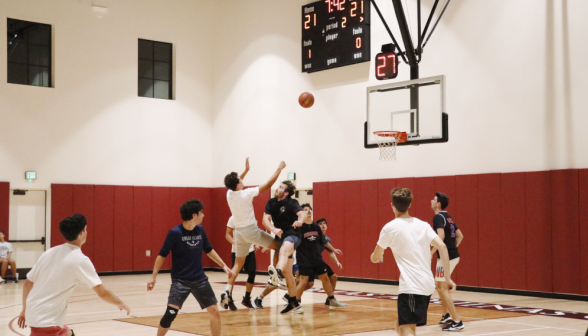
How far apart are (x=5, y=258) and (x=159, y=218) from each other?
15.7 feet

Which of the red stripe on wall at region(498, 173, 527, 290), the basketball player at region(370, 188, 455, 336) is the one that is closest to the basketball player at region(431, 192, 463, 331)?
the basketball player at region(370, 188, 455, 336)

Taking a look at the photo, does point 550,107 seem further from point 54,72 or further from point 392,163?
point 54,72

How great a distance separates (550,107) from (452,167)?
2.64m

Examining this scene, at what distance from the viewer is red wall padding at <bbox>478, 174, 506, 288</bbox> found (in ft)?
44.7

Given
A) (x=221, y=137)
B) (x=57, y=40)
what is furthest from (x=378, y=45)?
(x=57, y=40)

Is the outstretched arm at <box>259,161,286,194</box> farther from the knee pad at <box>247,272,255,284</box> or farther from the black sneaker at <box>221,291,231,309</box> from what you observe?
the knee pad at <box>247,272,255,284</box>

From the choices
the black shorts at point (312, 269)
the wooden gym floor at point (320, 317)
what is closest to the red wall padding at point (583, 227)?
the wooden gym floor at point (320, 317)

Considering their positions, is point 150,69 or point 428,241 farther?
point 150,69

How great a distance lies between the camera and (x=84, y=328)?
8922 millimetres

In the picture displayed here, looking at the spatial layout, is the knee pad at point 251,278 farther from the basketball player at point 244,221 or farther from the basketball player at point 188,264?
the basketball player at point 188,264

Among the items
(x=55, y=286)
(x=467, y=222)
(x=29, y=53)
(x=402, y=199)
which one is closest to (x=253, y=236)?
(x=402, y=199)

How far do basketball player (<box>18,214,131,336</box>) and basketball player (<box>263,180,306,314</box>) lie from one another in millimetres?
4968

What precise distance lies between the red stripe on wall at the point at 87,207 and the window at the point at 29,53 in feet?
10.4

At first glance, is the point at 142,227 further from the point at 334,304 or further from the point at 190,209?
the point at 190,209
